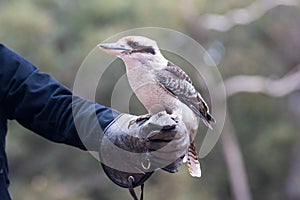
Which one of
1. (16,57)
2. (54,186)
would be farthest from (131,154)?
(54,186)

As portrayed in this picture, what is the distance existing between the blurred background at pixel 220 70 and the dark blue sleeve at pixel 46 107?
2511 millimetres

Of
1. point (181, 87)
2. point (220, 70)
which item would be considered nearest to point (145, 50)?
point (181, 87)

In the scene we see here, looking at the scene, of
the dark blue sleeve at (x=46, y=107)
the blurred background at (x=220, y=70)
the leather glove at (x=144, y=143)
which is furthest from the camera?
the blurred background at (x=220, y=70)

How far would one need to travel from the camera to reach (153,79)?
96 centimetres

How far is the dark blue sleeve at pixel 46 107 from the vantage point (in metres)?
1.15

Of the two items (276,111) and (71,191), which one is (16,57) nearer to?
(71,191)

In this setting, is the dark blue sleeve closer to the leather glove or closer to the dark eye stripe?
the leather glove

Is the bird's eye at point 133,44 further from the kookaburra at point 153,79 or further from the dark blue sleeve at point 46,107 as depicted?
the dark blue sleeve at point 46,107

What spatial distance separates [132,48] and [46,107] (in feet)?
1.11

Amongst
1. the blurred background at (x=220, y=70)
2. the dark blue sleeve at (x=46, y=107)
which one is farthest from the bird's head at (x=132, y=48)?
the blurred background at (x=220, y=70)

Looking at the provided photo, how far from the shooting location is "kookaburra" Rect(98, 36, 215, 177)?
0.95m

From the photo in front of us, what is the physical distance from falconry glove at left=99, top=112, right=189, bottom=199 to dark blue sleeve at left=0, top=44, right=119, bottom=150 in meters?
0.07

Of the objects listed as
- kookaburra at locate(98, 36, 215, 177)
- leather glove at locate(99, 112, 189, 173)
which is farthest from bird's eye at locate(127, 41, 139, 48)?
leather glove at locate(99, 112, 189, 173)

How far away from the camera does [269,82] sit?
511cm
